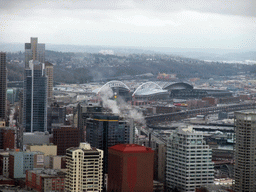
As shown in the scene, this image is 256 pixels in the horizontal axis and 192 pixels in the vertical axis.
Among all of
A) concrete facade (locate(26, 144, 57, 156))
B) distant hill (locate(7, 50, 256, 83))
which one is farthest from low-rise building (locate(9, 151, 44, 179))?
distant hill (locate(7, 50, 256, 83))

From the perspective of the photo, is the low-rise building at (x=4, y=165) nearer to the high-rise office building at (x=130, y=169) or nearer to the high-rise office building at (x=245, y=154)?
the high-rise office building at (x=130, y=169)

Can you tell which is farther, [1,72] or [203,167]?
[1,72]

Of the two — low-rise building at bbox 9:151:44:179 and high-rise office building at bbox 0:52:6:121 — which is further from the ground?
high-rise office building at bbox 0:52:6:121

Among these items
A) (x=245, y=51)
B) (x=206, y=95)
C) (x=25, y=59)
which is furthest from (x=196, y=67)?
(x=25, y=59)

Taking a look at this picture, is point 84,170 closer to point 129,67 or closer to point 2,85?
point 2,85

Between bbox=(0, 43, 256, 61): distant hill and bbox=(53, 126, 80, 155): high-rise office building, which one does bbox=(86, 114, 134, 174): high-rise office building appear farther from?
bbox=(0, 43, 256, 61): distant hill

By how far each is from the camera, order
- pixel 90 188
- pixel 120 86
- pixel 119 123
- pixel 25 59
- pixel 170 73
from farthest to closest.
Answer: pixel 170 73
pixel 120 86
pixel 25 59
pixel 119 123
pixel 90 188

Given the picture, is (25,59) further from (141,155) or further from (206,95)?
(141,155)

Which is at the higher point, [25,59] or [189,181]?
[25,59]
